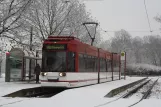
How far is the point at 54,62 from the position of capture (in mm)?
22828

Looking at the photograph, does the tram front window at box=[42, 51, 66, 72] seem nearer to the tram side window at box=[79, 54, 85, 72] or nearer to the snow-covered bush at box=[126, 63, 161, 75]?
the tram side window at box=[79, 54, 85, 72]

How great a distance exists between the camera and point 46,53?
23.0 meters

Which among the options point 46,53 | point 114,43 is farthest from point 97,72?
point 114,43

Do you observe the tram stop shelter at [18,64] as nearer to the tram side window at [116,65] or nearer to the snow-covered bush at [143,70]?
the tram side window at [116,65]

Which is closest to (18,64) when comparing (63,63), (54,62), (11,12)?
(11,12)

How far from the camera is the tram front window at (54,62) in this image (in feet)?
74.5

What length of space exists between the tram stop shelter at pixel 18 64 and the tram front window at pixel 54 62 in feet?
22.0

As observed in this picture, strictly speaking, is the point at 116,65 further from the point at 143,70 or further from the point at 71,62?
the point at 143,70

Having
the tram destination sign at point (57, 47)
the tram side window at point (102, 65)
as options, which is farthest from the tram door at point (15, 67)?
the tram destination sign at point (57, 47)

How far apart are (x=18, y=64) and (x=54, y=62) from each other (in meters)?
8.09

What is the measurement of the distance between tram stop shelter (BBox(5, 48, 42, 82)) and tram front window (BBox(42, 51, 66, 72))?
6.70 m

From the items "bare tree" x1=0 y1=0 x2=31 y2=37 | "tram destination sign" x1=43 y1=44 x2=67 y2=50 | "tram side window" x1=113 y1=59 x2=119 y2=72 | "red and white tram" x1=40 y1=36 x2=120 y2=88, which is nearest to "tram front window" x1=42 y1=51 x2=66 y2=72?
"red and white tram" x1=40 y1=36 x2=120 y2=88

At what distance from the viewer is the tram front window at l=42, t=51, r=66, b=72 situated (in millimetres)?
22708

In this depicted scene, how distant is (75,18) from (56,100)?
2881 cm
